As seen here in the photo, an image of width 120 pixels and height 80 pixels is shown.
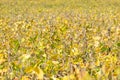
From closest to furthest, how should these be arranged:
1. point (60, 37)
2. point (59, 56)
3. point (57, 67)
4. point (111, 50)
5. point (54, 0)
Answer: point (57, 67) < point (59, 56) < point (111, 50) < point (60, 37) < point (54, 0)

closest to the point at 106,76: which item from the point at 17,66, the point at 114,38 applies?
the point at 17,66

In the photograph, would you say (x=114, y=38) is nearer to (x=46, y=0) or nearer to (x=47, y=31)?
(x=47, y=31)

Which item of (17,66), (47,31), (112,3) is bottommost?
(112,3)

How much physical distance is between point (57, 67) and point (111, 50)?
1.20 meters

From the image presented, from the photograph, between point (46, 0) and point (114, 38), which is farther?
point (46, 0)

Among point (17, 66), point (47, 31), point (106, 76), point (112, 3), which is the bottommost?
point (112, 3)

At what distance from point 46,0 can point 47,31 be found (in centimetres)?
2113

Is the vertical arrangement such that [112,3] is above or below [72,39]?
below

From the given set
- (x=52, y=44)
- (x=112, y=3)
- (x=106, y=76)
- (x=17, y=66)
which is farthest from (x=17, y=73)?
(x=112, y=3)

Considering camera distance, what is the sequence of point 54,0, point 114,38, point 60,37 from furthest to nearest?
1. point 54,0
2. point 60,37
3. point 114,38

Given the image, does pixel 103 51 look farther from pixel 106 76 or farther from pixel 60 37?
pixel 106 76

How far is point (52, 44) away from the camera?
4910mm

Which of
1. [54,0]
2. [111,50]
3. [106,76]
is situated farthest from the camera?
[54,0]

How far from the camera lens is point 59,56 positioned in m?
3.53
